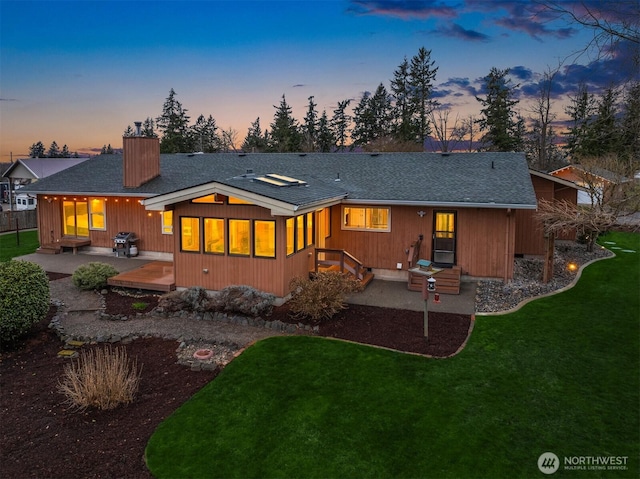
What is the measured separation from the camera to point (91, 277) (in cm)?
1229

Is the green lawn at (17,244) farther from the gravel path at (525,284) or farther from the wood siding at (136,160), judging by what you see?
the gravel path at (525,284)

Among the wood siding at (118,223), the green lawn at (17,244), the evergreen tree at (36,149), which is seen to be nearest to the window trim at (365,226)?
the wood siding at (118,223)

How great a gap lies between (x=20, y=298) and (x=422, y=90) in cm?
3969

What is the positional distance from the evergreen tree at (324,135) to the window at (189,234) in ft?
120

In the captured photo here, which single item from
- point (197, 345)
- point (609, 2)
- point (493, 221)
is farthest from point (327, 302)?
point (609, 2)

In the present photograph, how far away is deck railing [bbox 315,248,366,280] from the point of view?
1273 cm

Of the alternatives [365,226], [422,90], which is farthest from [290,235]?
[422,90]

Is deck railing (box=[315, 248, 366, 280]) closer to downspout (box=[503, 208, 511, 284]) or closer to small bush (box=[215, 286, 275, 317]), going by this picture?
small bush (box=[215, 286, 275, 317])

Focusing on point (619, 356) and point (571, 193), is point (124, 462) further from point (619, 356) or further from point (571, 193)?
point (571, 193)

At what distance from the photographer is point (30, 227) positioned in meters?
25.5

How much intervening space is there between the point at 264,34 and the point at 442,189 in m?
11.7

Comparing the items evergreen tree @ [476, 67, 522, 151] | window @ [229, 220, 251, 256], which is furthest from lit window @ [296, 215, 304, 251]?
evergreen tree @ [476, 67, 522, 151]

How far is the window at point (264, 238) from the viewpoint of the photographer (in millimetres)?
10938

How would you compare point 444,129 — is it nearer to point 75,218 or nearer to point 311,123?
point 311,123
